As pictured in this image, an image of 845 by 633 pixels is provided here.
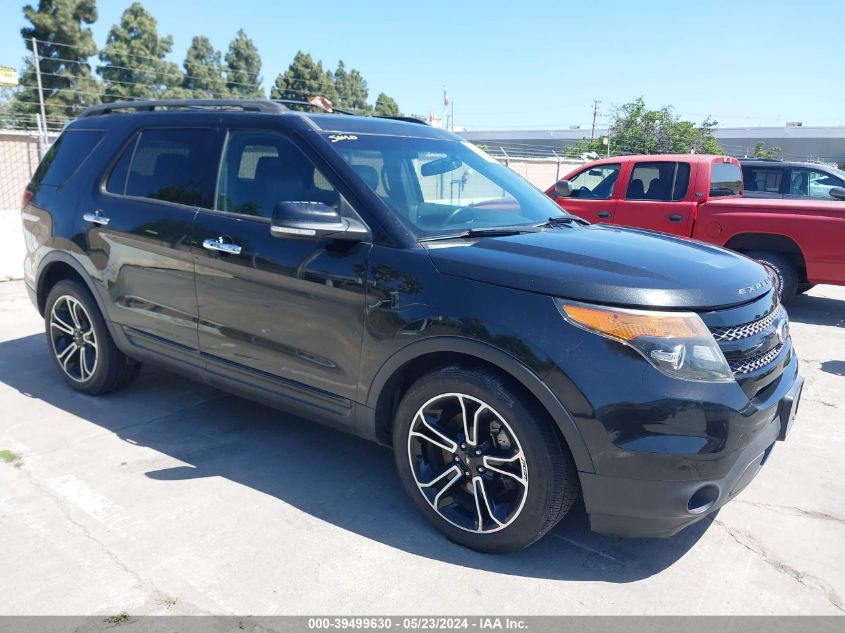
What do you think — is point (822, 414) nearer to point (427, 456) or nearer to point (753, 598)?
point (753, 598)

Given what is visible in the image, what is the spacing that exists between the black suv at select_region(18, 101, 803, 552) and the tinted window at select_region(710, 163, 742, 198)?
4840 millimetres

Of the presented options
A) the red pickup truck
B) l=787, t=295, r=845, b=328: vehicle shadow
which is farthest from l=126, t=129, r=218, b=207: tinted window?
l=787, t=295, r=845, b=328: vehicle shadow

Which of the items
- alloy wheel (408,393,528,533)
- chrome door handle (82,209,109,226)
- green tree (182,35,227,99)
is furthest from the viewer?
green tree (182,35,227,99)

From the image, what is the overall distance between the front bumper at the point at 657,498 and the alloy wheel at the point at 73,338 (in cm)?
352

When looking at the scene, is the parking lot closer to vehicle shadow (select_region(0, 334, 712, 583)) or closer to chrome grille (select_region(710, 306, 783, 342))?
vehicle shadow (select_region(0, 334, 712, 583))

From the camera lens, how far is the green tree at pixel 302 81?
42750 mm

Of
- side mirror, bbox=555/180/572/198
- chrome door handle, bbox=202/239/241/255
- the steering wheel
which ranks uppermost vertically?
side mirror, bbox=555/180/572/198

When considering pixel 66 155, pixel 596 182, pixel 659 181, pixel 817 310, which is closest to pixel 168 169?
pixel 66 155

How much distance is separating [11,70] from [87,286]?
474 inches

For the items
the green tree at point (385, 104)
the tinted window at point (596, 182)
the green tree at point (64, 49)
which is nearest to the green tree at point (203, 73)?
the green tree at point (64, 49)

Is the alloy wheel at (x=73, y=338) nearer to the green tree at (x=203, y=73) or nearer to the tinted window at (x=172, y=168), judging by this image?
the tinted window at (x=172, y=168)

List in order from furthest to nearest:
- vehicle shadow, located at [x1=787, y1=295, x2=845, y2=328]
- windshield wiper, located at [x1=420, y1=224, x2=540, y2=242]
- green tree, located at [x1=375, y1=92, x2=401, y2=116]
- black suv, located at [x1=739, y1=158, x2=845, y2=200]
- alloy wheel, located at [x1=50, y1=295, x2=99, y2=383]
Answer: green tree, located at [x1=375, y1=92, x2=401, y2=116] < black suv, located at [x1=739, y1=158, x2=845, y2=200] < vehicle shadow, located at [x1=787, y1=295, x2=845, y2=328] < alloy wheel, located at [x1=50, y1=295, x2=99, y2=383] < windshield wiper, located at [x1=420, y1=224, x2=540, y2=242]

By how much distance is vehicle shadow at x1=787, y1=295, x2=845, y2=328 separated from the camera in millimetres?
7582

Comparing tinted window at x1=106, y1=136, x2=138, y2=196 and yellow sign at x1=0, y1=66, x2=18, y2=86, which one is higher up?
yellow sign at x1=0, y1=66, x2=18, y2=86
